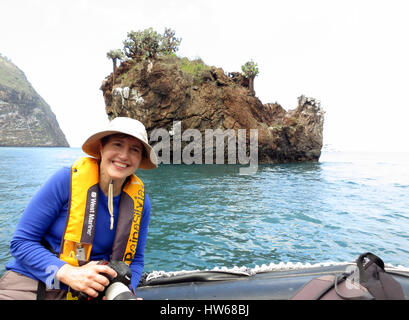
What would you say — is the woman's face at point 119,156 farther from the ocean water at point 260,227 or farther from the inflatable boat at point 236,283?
the ocean water at point 260,227

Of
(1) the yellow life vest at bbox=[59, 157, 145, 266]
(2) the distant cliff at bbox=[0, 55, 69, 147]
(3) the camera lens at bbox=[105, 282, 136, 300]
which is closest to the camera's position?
(3) the camera lens at bbox=[105, 282, 136, 300]

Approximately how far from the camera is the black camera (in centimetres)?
146

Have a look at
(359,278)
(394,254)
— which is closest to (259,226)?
(394,254)

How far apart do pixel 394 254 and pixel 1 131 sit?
486 ft

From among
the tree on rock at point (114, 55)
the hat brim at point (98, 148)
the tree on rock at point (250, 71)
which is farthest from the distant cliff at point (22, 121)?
the hat brim at point (98, 148)

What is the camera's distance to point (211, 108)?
96.9 ft

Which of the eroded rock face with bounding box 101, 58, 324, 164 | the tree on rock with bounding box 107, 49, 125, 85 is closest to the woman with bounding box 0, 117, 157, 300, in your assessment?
the eroded rock face with bounding box 101, 58, 324, 164

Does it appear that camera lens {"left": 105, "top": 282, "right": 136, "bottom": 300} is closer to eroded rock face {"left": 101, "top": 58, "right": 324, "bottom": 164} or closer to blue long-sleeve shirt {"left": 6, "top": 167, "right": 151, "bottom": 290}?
blue long-sleeve shirt {"left": 6, "top": 167, "right": 151, "bottom": 290}

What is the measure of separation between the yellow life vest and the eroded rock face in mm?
26322

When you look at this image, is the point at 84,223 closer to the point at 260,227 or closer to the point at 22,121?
the point at 260,227

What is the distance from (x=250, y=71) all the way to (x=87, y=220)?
3492cm

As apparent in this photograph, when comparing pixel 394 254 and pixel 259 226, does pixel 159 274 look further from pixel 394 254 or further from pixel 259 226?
pixel 394 254

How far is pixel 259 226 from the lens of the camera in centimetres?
681

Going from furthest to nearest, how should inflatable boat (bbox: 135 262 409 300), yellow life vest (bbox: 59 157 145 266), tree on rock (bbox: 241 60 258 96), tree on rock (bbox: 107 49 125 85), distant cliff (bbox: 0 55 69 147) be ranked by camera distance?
distant cliff (bbox: 0 55 69 147) < tree on rock (bbox: 241 60 258 96) < tree on rock (bbox: 107 49 125 85) < inflatable boat (bbox: 135 262 409 300) < yellow life vest (bbox: 59 157 145 266)
